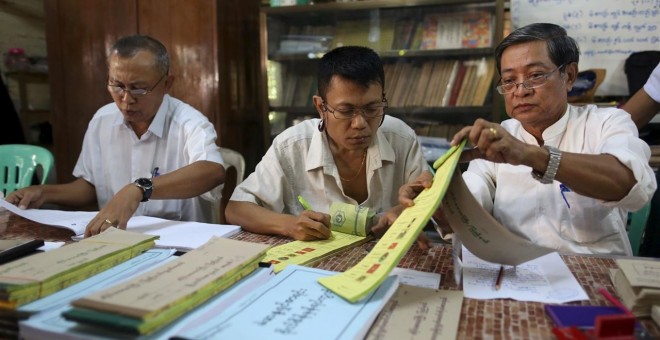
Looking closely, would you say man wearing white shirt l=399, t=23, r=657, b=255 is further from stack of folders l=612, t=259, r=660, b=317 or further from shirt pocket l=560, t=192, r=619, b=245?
stack of folders l=612, t=259, r=660, b=317

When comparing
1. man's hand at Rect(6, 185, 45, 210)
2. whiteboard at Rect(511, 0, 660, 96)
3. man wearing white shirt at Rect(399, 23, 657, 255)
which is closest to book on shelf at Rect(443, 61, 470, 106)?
whiteboard at Rect(511, 0, 660, 96)

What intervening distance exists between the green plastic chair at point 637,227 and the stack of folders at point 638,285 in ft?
3.01

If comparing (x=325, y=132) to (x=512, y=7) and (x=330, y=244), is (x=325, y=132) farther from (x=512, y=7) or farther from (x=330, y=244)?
(x=512, y=7)

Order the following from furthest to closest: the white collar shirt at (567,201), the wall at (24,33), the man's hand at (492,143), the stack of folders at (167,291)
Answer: the wall at (24,33) → the white collar shirt at (567,201) → the man's hand at (492,143) → the stack of folders at (167,291)

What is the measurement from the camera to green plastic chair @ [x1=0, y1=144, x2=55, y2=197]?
223cm

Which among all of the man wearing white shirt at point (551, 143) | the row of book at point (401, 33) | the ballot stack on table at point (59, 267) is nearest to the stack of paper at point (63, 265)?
the ballot stack on table at point (59, 267)

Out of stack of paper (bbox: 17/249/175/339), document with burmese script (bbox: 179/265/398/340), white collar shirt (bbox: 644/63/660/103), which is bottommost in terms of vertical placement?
document with burmese script (bbox: 179/265/398/340)

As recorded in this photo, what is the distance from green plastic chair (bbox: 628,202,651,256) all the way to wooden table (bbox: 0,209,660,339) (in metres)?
0.73

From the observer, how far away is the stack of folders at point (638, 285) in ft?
2.61

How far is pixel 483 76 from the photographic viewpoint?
316cm

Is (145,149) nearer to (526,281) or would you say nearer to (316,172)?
(316,172)

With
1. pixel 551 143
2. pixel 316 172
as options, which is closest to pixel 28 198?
pixel 316 172

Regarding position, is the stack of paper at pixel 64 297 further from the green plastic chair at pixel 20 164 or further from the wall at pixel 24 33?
the wall at pixel 24 33

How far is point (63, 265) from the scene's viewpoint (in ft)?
2.87
